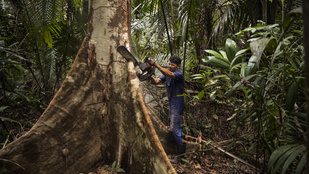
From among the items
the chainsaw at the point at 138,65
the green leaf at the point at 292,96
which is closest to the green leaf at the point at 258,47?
the green leaf at the point at 292,96

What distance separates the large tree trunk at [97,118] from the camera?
232 centimetres

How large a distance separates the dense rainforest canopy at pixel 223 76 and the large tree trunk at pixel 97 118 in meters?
Result: 0.64

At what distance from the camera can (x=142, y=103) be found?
2.42 meters

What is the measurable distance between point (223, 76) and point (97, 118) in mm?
1531

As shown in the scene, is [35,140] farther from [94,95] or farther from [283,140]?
[283,140]

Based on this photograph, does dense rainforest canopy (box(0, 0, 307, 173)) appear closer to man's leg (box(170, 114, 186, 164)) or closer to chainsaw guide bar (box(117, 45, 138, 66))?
man's leg (box(170, 114, 186, 164))

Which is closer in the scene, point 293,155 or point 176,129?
point 293,155

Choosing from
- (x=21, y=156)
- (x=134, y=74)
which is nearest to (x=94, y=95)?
(x=134, y=74)

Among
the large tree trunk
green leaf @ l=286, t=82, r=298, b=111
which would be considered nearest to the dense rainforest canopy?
green leaf @ l=286, t=82, r=298, b=111

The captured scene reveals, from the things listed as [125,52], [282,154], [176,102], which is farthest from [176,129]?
[282,154]

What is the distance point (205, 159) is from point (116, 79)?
1.80 metres

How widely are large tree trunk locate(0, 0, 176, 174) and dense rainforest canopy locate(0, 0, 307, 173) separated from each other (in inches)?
25.3

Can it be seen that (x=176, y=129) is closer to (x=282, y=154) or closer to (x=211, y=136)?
(x=211, y=136)

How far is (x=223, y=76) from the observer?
7.11ft
